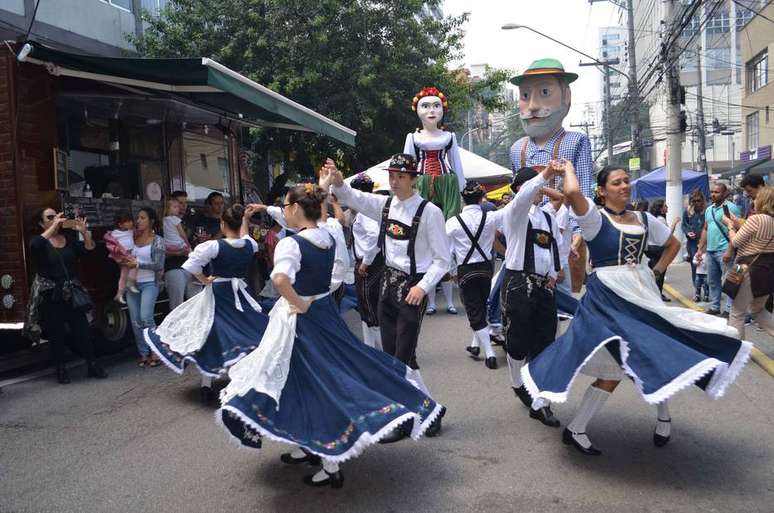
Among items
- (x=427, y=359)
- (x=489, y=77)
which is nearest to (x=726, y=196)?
(x=427, y=359)

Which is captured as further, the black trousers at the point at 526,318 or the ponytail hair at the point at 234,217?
the ponytail hair at the point at 234,217

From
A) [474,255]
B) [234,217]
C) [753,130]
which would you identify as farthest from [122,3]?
[753,130]

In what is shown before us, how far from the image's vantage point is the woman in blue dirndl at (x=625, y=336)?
13.3 ft

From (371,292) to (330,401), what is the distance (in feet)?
8.58

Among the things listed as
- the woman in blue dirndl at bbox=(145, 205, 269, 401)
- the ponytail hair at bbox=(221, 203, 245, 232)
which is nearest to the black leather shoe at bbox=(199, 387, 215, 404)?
the woman in blue dirndl at bbox=(145, 205, 269, 401)

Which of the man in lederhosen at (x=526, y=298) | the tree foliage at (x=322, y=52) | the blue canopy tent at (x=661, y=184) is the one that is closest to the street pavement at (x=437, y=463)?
the man in lederhosen at (x=526, y=298)

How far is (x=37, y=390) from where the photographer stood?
22.9 feet

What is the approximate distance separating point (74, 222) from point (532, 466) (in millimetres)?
5085

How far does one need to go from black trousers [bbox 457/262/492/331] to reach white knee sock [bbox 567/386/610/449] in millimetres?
2871

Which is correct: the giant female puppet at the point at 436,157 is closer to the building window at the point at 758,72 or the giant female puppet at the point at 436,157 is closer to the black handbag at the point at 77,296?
the black handbag at the point at 77,296

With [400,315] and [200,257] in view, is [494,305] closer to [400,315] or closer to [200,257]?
[400,315]

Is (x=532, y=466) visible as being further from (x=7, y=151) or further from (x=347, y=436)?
(x=7, y=151)

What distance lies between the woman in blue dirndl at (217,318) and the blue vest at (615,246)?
9.89ft

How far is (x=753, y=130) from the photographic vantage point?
3120 cm
